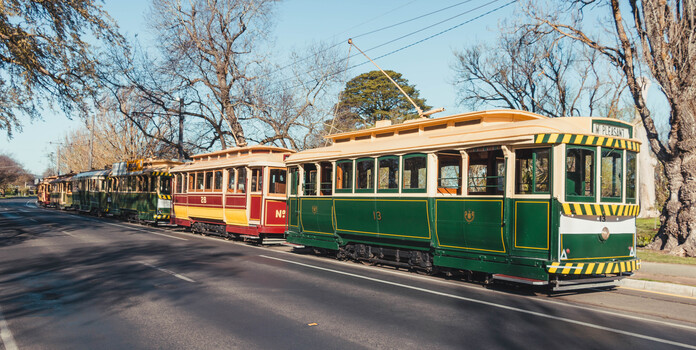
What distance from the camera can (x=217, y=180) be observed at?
66.4ft

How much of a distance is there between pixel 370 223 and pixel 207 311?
Result: 5589 millimetres

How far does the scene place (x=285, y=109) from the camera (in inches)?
1268

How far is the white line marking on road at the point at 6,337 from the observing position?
232 inches

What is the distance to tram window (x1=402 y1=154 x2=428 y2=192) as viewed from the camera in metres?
11.0

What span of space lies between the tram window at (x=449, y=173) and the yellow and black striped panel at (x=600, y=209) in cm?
227

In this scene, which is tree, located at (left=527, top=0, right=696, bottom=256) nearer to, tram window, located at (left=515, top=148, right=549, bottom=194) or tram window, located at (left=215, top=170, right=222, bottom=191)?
tram window, located at (left=515, top=148, right=549, bottom=194)

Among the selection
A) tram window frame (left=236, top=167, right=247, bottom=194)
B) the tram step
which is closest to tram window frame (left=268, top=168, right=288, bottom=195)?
tram window frame (left=236, top=167, right=247, bottom=194)

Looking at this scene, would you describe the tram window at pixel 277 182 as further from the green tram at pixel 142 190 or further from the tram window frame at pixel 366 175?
the green tram at pixel 142 190

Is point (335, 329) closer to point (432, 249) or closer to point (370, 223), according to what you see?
point (432, 249)

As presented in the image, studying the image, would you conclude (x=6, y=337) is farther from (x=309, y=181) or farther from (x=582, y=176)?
(x=309, y=181)

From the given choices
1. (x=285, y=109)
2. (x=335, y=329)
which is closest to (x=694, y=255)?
(x=335, y=329)

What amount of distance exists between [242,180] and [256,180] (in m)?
0.90

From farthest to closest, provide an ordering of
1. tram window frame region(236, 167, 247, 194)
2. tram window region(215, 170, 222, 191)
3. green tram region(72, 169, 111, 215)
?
1. green tram region(72, 169, 111, 215)
2. tram window region(215, 170, 222, 191)
3. tram window frame region(236, 167, 247, 194)

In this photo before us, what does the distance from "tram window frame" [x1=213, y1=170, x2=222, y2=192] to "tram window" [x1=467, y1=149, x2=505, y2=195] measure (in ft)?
40.0
